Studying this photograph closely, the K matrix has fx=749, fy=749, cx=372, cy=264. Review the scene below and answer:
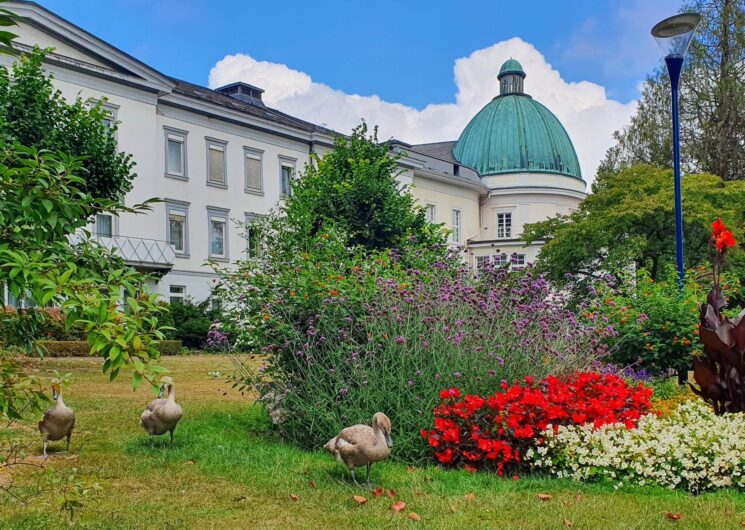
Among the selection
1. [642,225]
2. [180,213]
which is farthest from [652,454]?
[180,213]

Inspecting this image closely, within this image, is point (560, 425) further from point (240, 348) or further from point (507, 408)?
point (240, 348)

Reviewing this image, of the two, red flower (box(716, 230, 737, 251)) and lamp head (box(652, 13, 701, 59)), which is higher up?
lamp head (box(652, 13, 701, 59))

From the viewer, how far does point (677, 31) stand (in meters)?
11.8

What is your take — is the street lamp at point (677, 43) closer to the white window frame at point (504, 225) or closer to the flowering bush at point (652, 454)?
the flowering bush at point (652, 454)

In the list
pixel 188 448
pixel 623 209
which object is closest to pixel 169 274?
pixel 623 209

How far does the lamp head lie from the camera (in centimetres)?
1164

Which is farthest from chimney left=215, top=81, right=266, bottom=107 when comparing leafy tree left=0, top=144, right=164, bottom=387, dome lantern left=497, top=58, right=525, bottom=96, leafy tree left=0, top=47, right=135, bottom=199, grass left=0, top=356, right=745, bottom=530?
leafy tree left=0, top=144, right=164, bottom=387

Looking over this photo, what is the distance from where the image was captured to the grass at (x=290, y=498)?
5.08 meters

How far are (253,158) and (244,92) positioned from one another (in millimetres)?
6495

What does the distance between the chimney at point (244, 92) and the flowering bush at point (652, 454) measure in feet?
119

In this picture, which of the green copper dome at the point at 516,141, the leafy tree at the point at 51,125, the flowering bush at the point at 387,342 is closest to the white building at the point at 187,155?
the leafy tree at the point at 51,125

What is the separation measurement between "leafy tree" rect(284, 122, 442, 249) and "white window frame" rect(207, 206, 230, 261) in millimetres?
16781

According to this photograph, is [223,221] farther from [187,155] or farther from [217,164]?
[187,155]

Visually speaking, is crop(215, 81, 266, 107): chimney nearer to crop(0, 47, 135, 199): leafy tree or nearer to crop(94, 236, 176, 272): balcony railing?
crop(94, 236, 176, 272): balcony railing
